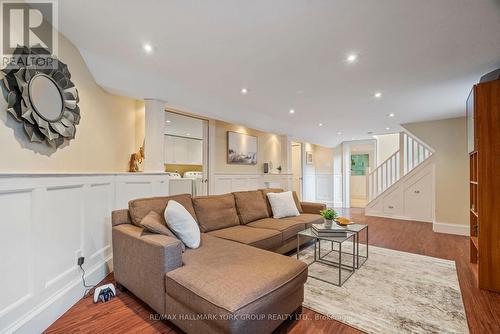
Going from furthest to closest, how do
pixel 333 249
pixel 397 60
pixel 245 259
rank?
pixel 333 249 → pixel 397 60 → pixel 245 259

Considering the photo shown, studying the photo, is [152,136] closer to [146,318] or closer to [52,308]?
[52,308]

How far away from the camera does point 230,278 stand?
1.46m

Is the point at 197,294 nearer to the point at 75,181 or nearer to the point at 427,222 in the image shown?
the point at 75,181

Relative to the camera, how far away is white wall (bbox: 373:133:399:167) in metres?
7.62

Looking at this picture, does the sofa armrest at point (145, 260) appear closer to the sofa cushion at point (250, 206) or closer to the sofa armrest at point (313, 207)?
the sofa cushion at point (250, 206)

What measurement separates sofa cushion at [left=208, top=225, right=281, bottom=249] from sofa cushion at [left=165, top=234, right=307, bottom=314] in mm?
530

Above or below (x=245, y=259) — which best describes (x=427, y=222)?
below

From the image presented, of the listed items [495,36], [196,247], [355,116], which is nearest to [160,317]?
[196,247]

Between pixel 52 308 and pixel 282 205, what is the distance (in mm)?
2811

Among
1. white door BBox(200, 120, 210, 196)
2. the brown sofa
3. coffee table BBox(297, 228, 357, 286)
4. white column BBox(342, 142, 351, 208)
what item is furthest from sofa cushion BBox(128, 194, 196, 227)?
white column BBox(342, 142, 351, 208)

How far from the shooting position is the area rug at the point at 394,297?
5.69 ft

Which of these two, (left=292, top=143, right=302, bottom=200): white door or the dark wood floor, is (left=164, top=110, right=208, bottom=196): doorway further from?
(left=292, top=143, right=302, bottom=200): white door

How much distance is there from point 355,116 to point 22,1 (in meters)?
4.88

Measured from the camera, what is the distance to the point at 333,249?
3373mm
